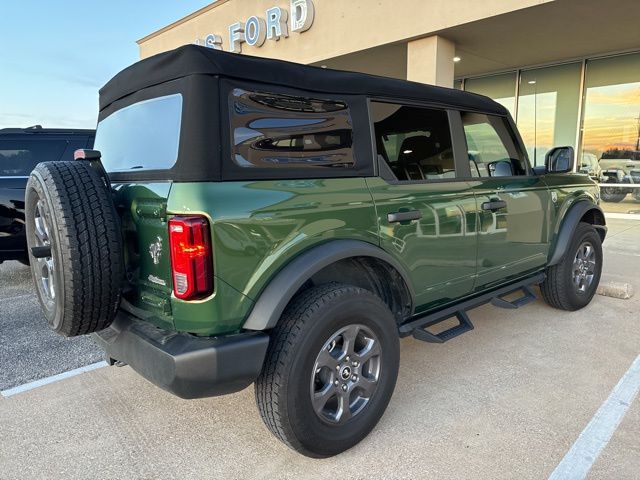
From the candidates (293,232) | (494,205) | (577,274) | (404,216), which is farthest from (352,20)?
(293,232)

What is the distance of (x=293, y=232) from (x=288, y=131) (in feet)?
1.68

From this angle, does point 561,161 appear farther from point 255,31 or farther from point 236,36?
point 236,36

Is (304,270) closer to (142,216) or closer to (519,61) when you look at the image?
(142,216)

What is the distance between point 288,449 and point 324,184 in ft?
4.56

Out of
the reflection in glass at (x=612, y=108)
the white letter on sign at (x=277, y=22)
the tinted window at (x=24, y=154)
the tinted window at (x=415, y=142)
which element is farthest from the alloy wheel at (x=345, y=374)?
the reflection in glass at (x=612, y=108)

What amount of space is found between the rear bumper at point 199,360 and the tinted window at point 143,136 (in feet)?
2.60

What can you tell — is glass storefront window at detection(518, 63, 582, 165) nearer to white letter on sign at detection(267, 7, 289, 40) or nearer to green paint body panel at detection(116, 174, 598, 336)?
white letter on sign at detection(267, 7, 289, 40)

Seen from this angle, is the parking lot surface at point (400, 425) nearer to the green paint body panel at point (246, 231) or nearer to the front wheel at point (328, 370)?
the front wheel at point (328, 370)

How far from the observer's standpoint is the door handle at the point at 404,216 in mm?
2555

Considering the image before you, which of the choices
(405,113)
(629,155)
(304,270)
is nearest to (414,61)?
(629,155)

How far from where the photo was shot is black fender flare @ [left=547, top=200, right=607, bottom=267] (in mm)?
3992

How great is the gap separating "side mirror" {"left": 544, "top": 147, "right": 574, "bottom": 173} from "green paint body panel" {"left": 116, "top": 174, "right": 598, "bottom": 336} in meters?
0.80

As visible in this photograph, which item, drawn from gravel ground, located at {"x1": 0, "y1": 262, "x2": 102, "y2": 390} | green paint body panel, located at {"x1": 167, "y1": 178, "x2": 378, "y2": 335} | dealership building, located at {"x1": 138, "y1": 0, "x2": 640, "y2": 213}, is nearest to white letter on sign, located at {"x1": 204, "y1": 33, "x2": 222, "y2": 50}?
dealership building, located at {"x1": 138, "y1": 0, "x2": 640, "y2": 213}

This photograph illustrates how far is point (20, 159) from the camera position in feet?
18.0
